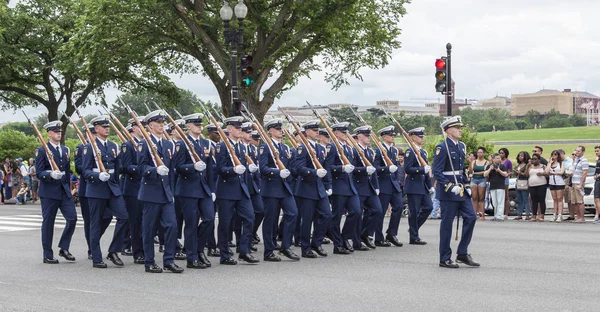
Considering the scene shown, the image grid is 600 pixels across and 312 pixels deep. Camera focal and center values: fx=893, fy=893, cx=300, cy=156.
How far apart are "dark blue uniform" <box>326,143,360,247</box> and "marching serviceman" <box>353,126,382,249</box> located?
11.8 inches

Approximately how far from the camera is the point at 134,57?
31.5 metres

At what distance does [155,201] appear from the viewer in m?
11.4

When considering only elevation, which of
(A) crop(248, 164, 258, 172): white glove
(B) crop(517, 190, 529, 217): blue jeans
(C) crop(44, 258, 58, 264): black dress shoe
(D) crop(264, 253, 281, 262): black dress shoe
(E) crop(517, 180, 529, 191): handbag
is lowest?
(C) crop(44, 258, 58, 264): black dress shoe

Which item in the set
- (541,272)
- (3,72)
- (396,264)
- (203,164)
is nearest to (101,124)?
(203,164)

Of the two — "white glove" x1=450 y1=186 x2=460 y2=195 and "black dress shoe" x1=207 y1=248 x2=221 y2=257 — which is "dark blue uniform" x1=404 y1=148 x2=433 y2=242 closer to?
"white glove" x1=450 y1=186 x2=460 y2=195

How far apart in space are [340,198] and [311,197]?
69cm

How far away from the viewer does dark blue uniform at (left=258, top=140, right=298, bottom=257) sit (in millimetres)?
12703

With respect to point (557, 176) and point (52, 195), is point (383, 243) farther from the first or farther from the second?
point (557, 176)

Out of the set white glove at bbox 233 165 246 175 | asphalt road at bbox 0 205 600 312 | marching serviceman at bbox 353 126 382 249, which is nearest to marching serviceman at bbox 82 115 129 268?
asphalt road at bbox 0 205 600 312

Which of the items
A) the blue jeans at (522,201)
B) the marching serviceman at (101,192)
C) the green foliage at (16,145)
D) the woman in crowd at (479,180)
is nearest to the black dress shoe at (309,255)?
the marching serviceman at (101,192)

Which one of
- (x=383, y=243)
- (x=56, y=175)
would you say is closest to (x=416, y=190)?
(x=383, y=243)

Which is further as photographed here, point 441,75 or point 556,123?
point 556,123

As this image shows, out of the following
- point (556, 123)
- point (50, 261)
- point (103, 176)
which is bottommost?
point (50, 261)

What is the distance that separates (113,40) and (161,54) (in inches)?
224
